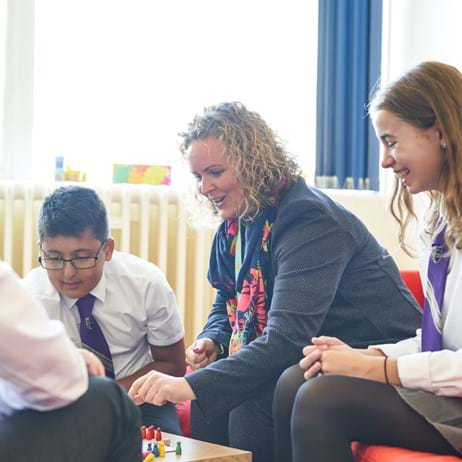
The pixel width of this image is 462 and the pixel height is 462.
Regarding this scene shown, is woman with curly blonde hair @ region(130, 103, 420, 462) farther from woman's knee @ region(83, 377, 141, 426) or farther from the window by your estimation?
the window

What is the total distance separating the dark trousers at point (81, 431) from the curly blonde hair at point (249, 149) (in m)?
0.97

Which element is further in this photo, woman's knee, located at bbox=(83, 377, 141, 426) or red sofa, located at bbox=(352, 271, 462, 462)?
red sofa, located at bbox=(352, 271, 462, 462)

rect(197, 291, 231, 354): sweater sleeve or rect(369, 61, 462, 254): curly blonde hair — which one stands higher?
rect(369, 61, 462, 254): curly blonde hair

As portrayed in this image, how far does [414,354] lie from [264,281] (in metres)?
0.54

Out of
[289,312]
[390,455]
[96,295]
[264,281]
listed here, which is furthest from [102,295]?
[390,455]

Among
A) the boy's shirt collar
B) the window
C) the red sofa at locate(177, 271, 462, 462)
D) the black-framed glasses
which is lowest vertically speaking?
the red sofa at locate(177, 271, 462, 462)

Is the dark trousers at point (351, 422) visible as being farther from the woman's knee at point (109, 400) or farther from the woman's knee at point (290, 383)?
the woman's knee at point (109, 400)

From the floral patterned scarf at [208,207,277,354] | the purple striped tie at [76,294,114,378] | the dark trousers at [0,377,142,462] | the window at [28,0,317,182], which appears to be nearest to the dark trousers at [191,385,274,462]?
the floral patterned scarf at [208,207,277,354]

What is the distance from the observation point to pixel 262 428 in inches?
80.7

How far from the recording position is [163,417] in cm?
216

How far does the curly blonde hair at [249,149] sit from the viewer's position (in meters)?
2.15

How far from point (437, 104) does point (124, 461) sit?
95 centimetres

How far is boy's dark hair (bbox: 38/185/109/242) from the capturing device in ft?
7.13

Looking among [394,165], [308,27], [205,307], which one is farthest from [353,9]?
[394,165]
